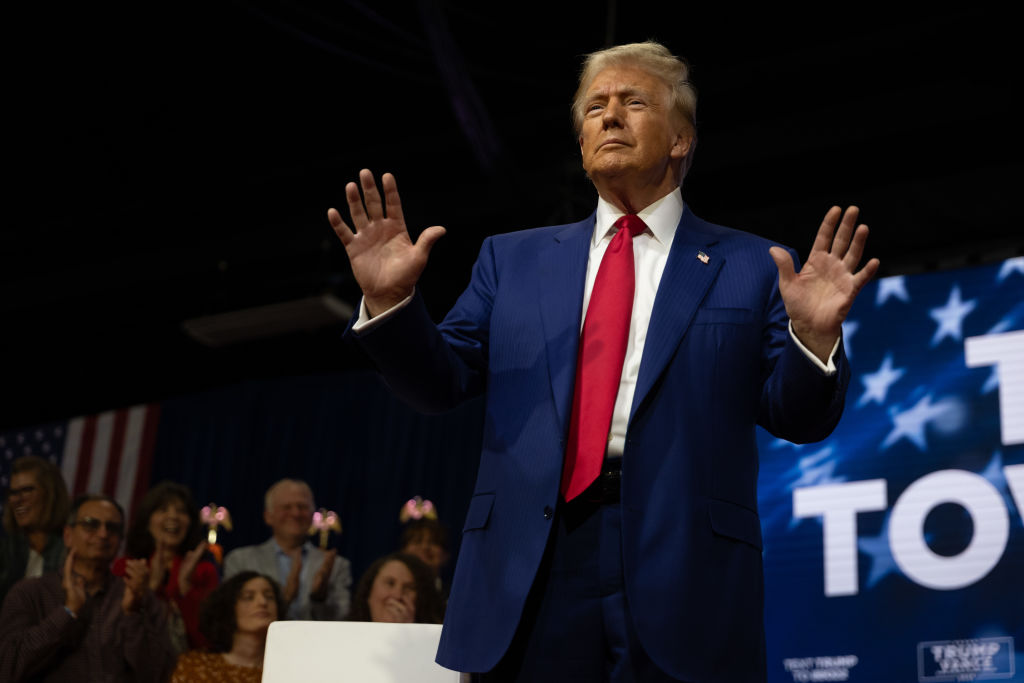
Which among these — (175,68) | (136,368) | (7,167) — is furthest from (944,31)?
(136,368)

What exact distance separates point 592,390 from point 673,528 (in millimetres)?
210

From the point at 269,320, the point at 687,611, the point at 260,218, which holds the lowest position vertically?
the point at 687,611

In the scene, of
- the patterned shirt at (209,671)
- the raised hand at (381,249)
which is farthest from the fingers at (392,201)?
the patterned shirt at (209,671)

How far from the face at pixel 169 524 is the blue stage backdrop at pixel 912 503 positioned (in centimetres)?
208

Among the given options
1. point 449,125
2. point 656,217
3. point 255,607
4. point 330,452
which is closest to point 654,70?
point 656,217

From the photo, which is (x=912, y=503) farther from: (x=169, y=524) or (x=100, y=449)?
(x=100, y=449)

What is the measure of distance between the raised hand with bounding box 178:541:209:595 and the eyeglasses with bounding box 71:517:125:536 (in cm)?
41

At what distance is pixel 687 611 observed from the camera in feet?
4.43

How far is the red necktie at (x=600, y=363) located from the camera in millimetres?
1440

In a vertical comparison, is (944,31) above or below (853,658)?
above

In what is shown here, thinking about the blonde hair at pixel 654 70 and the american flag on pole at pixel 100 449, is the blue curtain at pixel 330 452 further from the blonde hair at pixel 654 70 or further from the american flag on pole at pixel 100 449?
the blonde hair at pixel 654 70

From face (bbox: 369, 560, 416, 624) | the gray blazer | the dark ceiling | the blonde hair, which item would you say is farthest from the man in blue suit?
the gray blazer

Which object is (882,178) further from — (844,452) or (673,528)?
(673,528)

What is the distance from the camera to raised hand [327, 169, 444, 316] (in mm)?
1488
